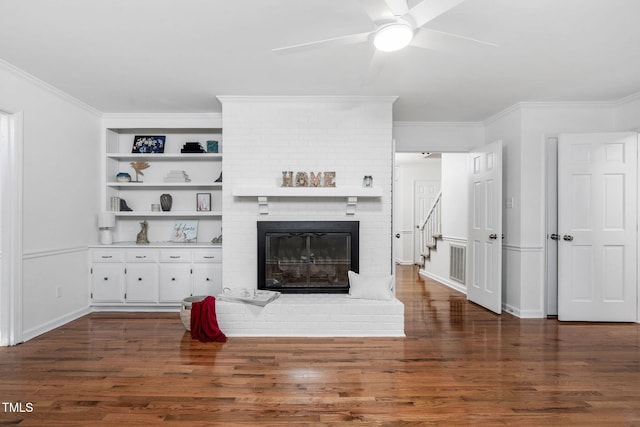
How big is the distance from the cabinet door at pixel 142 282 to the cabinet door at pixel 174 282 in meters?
0.09

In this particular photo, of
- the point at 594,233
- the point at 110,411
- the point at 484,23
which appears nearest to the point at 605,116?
the point at 594,233

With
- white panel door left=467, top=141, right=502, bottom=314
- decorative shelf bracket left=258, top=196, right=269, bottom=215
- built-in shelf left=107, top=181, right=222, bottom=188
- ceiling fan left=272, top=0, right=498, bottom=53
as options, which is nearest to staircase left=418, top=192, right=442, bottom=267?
white panel door left=467, top=141, right=502, bottom=314

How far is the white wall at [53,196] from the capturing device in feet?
12.2

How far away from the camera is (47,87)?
13.1 ft

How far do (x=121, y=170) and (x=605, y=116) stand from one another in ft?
20.6

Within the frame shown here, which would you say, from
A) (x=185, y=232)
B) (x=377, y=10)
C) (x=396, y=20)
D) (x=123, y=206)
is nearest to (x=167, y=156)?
(x=123, y=206)

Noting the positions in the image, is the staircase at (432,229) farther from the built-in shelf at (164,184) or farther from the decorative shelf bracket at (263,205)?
the built-in shelf at (164,184)

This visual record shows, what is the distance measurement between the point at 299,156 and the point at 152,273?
7.62 ft

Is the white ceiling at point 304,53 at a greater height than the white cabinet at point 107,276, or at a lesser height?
greater

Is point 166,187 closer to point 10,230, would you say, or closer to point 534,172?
point 10,230

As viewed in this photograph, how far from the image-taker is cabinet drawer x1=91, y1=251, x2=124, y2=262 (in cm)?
476

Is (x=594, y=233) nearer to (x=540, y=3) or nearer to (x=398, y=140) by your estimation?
(x=398, y=140)

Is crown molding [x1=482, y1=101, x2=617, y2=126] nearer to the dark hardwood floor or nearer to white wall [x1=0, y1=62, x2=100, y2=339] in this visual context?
the dark hardwood floor

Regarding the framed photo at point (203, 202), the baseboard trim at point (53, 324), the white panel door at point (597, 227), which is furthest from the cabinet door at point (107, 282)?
the white panel door at point (597, 227)
